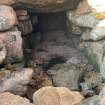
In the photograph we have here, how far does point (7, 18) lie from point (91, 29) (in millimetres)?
3166

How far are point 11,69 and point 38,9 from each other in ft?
9.66

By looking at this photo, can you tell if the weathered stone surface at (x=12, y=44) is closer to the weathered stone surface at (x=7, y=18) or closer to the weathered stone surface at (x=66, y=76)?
the weathered stone surface at (x=7, y=18)

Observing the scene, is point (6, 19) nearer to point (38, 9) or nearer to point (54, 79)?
point (38, 9)

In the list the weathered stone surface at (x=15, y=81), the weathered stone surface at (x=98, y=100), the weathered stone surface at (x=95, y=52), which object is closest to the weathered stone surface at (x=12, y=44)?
the weathered stone surface at (x=15, y=81)

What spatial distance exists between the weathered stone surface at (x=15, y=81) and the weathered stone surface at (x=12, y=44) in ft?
2.45

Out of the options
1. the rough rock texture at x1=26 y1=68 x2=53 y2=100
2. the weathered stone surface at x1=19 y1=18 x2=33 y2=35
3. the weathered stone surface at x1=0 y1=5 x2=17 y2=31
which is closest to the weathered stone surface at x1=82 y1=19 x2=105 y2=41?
the rough rock texture at x1=26 y1=68 x2=53 y2=100

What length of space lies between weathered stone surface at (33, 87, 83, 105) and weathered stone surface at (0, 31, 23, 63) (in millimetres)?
2289

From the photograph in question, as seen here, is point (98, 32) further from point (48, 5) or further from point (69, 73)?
point (48, 5)

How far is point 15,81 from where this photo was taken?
34.1 ft

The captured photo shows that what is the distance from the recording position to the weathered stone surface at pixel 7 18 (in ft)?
36.2

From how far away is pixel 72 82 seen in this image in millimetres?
11320

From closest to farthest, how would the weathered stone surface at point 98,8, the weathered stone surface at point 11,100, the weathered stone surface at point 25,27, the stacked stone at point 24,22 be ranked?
the weathered stone surface at point 11,100
the weathered stone surface at point 98,8
the stacked stone at point 24,22
the weathered stone surface at point 25,27

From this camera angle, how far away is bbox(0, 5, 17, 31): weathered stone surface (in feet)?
36.2

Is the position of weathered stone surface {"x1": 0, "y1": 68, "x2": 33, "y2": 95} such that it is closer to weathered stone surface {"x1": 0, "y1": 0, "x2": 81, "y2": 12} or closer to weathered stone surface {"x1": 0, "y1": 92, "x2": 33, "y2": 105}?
weathered stone surface {"x1": 0, "y1": 92, "x2": 33, "y2": 105}
